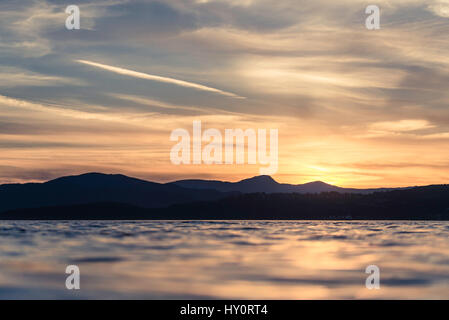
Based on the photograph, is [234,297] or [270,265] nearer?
[234,297]

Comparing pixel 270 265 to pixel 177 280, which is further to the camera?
pixel 270 265

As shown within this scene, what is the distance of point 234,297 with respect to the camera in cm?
2611

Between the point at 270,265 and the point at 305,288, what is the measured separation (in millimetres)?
9590

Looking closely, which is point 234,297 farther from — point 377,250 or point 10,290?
point 377,250

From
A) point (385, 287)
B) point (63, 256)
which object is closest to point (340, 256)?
point (385, 287)

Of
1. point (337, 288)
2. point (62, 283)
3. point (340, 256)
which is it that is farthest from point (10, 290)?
point (340, 256)

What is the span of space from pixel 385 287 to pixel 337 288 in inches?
113

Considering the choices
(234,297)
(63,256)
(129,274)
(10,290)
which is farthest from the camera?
(63,256)

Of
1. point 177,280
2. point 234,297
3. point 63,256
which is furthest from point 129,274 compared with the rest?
point 63,256
